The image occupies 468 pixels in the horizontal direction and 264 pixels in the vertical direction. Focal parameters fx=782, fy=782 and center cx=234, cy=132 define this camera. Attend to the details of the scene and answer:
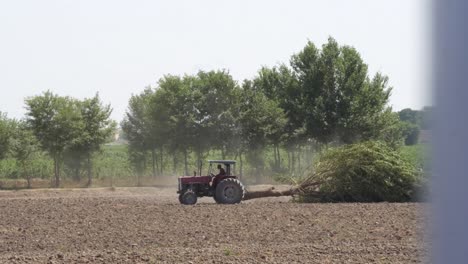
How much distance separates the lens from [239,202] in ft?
75.2

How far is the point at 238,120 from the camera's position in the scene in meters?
43.2

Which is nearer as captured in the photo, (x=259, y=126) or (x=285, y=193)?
(x=285, y=193)

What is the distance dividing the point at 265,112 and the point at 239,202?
805 inches

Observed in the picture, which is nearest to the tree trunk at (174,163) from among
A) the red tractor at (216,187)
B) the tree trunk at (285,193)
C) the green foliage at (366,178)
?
the tree trunk at (285,193)

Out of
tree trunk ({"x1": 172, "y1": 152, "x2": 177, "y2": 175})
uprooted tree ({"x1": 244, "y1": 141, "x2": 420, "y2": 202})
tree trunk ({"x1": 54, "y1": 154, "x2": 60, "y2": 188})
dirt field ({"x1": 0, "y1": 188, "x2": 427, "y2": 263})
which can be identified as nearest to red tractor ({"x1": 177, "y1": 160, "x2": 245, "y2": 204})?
uprooted tree ({"x1": 244, "y1": 141, "x2": 420, "y2": 202})

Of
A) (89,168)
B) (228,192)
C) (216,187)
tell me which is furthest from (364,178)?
(89,168)

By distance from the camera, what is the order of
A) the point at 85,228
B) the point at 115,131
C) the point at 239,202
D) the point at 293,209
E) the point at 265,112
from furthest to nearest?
the point at 115,131, the point at 265,112, the point at 239,202, the point at 293,209, the point at 85,228

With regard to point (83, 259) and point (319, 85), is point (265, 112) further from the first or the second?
point (83, 259)

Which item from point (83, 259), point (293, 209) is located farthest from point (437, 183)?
point (293, 209)

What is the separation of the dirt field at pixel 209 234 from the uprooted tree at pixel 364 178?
296cm

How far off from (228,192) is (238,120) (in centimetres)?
2047

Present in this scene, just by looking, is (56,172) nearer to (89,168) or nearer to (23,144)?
(89,168)

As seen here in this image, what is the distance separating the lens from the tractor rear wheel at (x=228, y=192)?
22828mm

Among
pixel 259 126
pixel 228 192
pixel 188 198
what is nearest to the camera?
pixel 228 192
